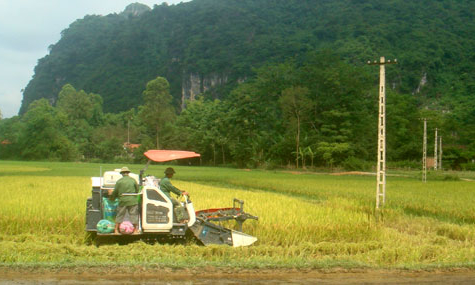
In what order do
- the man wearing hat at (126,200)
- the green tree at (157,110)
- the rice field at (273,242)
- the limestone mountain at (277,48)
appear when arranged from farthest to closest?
1. the limestone mountain at (277,48)
2. the green tree at (157,110)
3. the man wearing hat at (126,200)
4. the rice field at (273,242)

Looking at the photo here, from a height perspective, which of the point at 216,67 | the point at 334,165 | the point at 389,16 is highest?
the point at 389,16

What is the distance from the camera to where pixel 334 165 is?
55.1m

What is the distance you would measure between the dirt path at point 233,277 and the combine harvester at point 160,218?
141 centimetres

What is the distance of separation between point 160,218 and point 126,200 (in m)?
0.75

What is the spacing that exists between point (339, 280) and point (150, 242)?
4.00 metres

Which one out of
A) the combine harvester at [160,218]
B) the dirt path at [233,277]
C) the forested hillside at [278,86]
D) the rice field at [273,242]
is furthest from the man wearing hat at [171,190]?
the forested hillside at [278,86]

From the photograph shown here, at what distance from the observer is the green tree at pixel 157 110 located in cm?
7681

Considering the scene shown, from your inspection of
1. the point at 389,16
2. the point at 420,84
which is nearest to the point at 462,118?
the point at 420,84

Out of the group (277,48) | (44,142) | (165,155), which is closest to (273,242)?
(165,155)

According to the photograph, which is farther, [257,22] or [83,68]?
[83,68]

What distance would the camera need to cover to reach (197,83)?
147 metres

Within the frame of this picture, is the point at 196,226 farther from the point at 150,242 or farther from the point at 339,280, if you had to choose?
the point at 339,280

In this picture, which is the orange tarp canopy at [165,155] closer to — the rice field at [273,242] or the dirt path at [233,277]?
the rice field at [273,242]

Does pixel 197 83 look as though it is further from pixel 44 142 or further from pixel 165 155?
pixel 165 155
